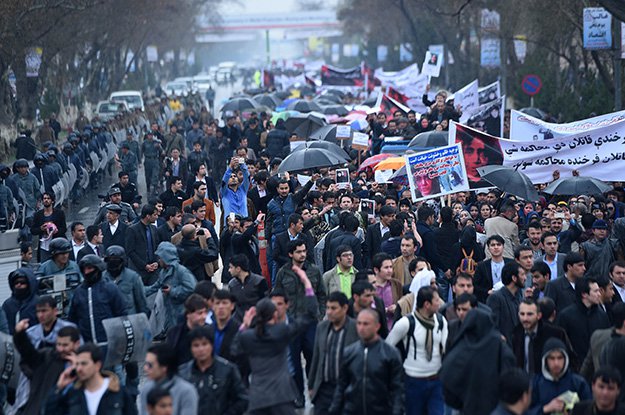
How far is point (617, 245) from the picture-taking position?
40.5 ft

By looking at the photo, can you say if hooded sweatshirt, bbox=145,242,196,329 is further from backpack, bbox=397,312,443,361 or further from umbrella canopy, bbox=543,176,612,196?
umbrella canopy, bbox=543,176,612,196

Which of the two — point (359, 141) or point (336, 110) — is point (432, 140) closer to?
point (359, 141)

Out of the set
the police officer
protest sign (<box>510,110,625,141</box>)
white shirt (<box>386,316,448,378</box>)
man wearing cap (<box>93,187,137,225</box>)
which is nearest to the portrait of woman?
protest sign (<box>510,110,625,141</box>)

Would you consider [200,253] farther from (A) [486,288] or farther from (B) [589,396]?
(B) [589,396]

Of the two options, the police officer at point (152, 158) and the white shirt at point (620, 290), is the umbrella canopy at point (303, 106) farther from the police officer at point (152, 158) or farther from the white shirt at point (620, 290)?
the white shirt at point (620, 290)

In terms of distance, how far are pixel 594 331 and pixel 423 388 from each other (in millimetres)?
1301

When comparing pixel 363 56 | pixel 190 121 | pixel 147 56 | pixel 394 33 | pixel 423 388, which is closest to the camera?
pixel 423 388

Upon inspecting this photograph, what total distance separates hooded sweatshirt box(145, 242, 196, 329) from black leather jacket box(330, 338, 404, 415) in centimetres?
345

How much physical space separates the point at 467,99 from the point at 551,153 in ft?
33.6

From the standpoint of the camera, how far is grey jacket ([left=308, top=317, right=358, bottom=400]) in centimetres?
870

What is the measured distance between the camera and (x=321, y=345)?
8.72 metres

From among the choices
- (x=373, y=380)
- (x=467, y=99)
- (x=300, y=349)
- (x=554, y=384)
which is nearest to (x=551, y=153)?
(x=300, y=349)

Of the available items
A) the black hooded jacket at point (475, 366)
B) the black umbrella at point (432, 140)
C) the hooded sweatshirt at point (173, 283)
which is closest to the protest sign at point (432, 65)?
the black umbrella at point (432, 140)

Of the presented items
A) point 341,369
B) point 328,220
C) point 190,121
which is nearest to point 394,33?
point 190,121
